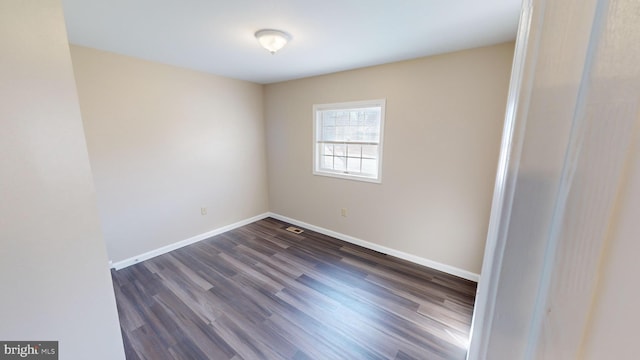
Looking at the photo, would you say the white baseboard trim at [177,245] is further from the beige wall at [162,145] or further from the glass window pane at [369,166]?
the glass window pane at [369,166]

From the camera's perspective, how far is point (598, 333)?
0.24 meters

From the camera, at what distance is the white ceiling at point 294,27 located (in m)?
1.58

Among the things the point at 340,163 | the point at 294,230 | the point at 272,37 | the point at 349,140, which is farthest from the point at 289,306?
the point at 272,37

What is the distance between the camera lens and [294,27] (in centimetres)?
189

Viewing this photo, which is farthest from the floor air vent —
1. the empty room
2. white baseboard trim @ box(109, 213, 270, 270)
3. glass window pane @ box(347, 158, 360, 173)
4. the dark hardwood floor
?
glass window pane @ box(347, 158, 360, 173)

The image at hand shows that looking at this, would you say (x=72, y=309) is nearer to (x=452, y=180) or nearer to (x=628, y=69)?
(x=628, y=69)

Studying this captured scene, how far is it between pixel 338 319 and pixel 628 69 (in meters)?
2.20

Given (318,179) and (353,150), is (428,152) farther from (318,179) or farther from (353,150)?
(318,179)

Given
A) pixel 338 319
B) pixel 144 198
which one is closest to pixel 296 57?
pixel 144 198

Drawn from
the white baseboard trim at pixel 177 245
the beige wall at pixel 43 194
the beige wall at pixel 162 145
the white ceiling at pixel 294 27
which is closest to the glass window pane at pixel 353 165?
the white ceiling at pixel 294 27

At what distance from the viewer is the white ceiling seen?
1.58m

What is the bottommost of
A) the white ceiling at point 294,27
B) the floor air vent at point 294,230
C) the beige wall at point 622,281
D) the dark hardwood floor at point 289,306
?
the dark hardwood floor at point 289,306

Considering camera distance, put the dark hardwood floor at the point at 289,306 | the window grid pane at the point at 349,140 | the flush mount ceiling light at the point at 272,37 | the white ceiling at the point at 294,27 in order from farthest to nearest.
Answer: the window grid pane at the point at 349,140
the flush mount ceiling light at the point at 272,37
the dark hardwood floor at the point at 289,306
the white ceiling at the point at 294,27

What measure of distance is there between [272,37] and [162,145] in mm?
1975
